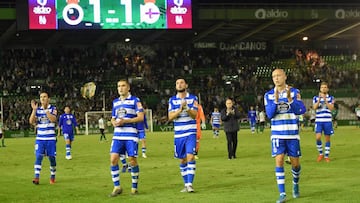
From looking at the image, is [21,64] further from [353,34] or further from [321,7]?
[353,34]

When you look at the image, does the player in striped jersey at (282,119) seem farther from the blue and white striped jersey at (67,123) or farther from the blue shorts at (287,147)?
the blue and white striped jersey at (67,123)

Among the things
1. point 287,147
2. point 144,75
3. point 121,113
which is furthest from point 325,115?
point 144,75

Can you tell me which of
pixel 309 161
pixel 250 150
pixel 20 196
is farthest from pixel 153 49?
pixel 20 196

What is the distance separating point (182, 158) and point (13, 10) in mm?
38001

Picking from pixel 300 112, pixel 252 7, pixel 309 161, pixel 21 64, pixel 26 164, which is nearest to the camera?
pixel 300 112

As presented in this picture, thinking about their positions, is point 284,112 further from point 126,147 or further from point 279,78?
point 126,147

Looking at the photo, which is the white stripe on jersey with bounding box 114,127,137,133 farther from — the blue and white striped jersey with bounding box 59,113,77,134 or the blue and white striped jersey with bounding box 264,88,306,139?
the blue and white striped jersey with bounding box 59,113,77,134

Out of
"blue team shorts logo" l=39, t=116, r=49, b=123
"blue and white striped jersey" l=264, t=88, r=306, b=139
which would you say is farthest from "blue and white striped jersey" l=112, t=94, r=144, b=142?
"blue team shorts logo" l=39, t=116, r=49, b=123

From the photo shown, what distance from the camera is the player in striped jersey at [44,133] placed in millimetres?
16172

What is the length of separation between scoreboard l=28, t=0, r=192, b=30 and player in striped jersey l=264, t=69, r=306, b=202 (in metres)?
32.2

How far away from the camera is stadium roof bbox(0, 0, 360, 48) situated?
53.6 m

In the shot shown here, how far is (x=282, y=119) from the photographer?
11.8m

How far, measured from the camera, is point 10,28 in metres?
56.1

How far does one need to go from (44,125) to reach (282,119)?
280 inches
